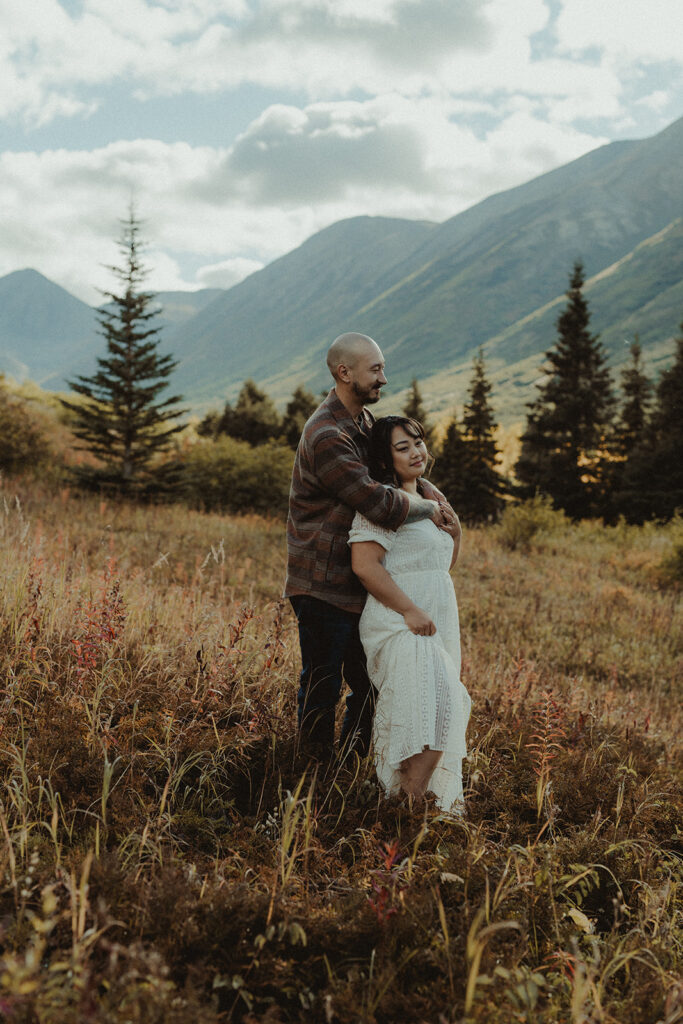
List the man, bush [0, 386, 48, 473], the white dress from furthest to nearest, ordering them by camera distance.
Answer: bush [0, 386, 48, 473] → the man → the white dress

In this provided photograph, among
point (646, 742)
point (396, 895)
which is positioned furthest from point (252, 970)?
point (646, 742)

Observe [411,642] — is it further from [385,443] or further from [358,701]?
[385,443]

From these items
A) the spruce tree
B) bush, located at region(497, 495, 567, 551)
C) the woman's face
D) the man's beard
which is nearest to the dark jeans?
the woman's face

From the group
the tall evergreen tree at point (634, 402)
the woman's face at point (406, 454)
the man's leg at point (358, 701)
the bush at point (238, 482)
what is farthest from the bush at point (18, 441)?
the tall evergreen tree at point (634, 402)

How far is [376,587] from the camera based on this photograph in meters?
3.18

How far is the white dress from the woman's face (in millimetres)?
267

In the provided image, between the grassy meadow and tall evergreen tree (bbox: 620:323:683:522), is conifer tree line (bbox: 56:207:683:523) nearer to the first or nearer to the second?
tall evergreen tree (bbox: 620:323:683:522)

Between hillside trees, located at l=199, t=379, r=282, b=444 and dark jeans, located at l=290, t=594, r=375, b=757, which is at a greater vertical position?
hillside trees, located at l=199, t=379, r=282, b=444

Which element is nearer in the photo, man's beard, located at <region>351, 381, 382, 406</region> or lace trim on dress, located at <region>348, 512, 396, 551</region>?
lace trim on dress, located at <region>348, 512, 396, 551</region>

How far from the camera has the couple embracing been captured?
123 inches

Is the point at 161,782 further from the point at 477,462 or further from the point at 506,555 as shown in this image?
the point at 477,462

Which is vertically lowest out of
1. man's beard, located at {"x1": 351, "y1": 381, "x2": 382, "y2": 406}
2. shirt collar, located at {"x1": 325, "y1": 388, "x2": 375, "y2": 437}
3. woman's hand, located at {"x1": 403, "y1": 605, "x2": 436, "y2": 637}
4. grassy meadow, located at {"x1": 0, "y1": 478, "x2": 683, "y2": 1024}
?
grassy meadow, located at {"x1": 0, "y1": 478, "x2": 683, "y2": 1024}

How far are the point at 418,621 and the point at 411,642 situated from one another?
0.11 metres

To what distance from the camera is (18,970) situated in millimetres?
1262
